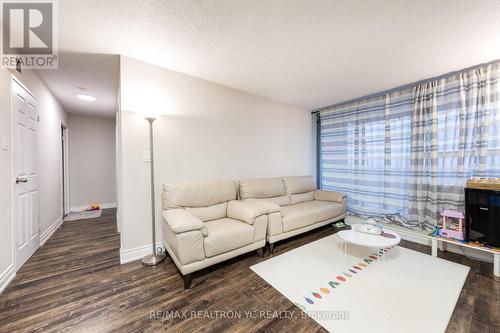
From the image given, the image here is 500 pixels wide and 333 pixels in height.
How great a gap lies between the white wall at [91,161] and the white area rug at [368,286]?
16.3 feet

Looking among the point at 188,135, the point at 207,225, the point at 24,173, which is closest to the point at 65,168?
the point at 24,173

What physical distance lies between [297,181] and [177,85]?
8.60 feet

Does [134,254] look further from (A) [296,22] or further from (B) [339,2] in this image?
(B) [339,2]

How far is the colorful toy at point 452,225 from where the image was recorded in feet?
7.74

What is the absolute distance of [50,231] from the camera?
3.14 meters

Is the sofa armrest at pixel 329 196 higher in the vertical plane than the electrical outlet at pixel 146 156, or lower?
lower

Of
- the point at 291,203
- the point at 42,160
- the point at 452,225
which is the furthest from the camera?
the point at 291,203

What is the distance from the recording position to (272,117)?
3816 mm

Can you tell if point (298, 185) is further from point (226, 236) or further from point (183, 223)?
point (183, 223)

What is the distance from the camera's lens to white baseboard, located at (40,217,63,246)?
282cm

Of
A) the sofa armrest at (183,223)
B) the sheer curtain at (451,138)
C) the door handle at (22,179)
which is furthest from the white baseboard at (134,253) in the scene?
the sheer curtain at (451,138)

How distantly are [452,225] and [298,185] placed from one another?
213 centimetres

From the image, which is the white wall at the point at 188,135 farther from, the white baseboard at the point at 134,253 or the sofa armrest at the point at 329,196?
the sofa armrest at the point at 329,196

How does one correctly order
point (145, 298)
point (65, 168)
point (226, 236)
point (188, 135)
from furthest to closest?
point (65, 168)
point (188, 135)
point (226, 236)
point (145, 298)
